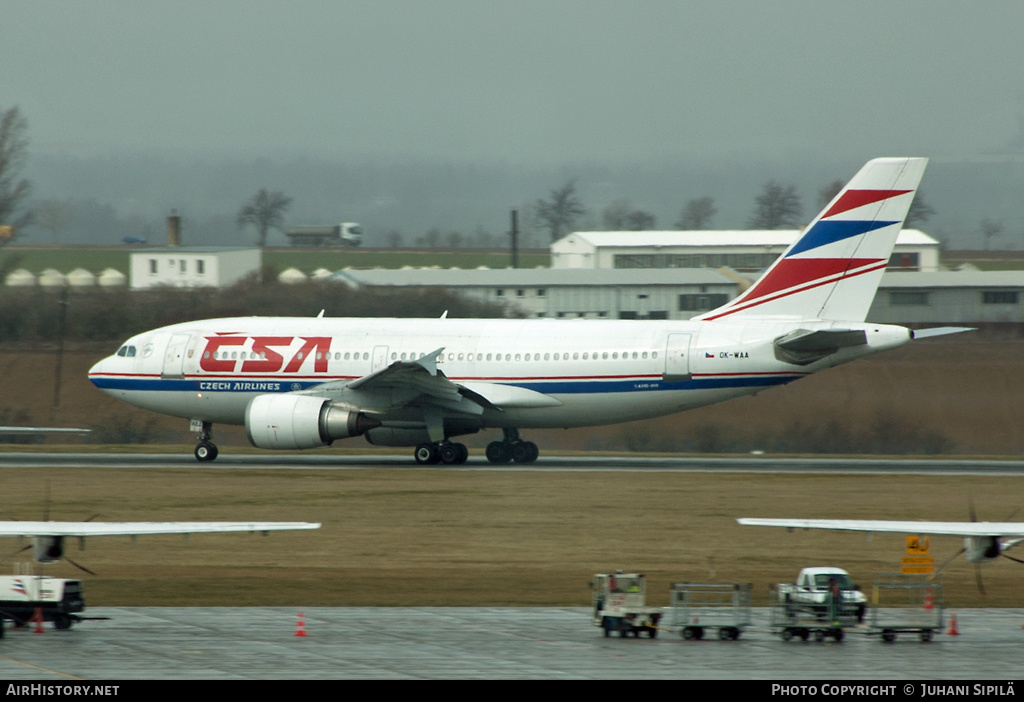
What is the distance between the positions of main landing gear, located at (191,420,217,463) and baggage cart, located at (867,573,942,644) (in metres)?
Answer: 24.3

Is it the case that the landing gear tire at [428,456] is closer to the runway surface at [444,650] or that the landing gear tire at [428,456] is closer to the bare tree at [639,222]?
the runway surface at [444,650]

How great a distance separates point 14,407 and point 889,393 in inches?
1499

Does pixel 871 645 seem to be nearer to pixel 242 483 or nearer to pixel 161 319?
pixel 242 483

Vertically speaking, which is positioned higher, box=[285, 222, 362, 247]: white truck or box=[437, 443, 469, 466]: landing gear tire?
box=[285, 222, 362, 247]: white truck

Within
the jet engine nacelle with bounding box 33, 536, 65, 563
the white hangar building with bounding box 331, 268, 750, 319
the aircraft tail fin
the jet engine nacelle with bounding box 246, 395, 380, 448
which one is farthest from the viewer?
the white hangar building with bounding box 331, 268, 750, 319

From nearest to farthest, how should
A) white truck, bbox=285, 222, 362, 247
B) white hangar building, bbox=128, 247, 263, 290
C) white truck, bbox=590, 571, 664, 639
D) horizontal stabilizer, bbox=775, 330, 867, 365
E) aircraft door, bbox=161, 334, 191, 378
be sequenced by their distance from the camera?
→ white truck, bbox=590, 571, 664, 639
horizontal stabilizer, bbox=775, 330, 867, 365
aircraft door, bbox=161, 334, 191, 378
white hangar building, bbox=128, 247, 263, 290
white truck, bbox=285, 222, 362, 247

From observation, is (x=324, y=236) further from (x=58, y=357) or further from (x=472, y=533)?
(x=472, y=533)

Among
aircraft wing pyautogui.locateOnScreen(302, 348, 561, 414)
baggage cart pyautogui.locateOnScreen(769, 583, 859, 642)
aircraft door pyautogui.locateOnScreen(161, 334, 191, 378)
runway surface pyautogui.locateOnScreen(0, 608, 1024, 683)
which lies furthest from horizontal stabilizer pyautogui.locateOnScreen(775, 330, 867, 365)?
baggage cart pyautogui.locateOnScreen(769, 583, 859, 642)

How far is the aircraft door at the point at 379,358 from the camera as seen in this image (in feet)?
132

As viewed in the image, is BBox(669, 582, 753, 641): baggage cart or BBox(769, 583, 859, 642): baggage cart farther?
BBox(669, 582, 753, 641): baggage cart

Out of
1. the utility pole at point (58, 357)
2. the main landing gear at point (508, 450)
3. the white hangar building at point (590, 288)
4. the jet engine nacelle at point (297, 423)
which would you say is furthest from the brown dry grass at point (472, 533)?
the white hangar building at point (590, 288)

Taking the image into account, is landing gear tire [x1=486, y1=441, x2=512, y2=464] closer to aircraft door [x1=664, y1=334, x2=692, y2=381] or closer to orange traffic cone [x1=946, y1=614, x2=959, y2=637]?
aircraft door [x1=664, y1=334, x2=692, y2=381]

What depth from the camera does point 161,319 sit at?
6556 cm

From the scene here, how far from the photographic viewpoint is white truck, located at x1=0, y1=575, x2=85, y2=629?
18047 mm
